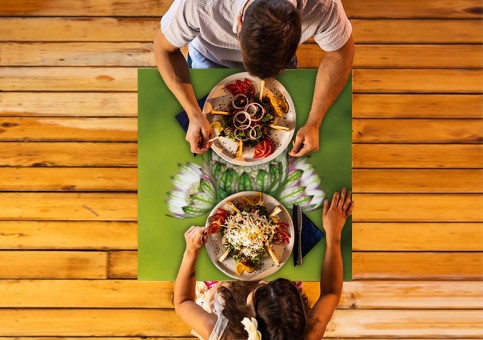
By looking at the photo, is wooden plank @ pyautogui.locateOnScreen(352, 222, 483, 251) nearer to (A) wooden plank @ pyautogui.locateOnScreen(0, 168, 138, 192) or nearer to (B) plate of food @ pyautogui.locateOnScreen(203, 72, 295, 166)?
(B) plate of food @ pyautogui.locateOnScreen(203, 72, 295, 166)

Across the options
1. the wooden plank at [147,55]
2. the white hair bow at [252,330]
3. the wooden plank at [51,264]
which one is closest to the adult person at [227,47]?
the white hair bow at [252,330]

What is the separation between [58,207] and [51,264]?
0.36 meters

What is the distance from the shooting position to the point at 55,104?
2.83 meters

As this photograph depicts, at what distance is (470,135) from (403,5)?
938 mm

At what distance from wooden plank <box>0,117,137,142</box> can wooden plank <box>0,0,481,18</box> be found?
673 mm

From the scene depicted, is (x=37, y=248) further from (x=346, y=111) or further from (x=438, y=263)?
(x=438, y=263)

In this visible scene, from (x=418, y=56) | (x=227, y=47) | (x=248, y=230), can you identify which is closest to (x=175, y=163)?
(x=248, y=230)

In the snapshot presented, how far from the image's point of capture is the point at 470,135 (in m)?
2.89

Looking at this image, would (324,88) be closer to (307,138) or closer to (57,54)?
(307,138)

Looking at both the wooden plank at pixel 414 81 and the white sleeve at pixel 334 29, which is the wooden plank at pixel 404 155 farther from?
the white sleeve at pixel 334 29

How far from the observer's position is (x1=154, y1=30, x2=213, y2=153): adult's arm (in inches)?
73.9

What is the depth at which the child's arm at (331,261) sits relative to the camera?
1.95 meters

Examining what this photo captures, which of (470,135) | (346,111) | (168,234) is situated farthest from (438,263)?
(168,234)

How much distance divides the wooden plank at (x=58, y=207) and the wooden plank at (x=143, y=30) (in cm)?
99
